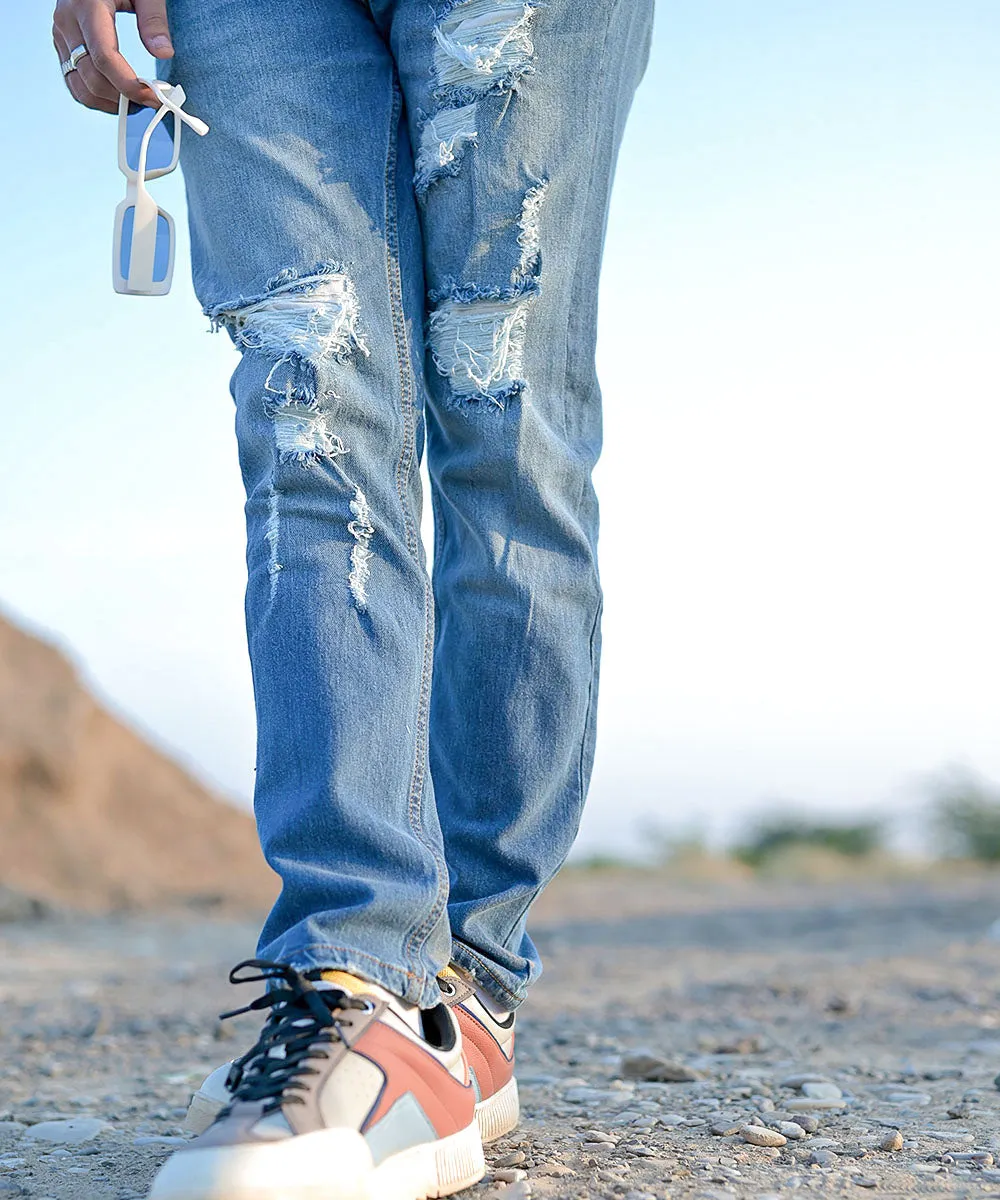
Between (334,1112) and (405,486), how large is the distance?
65cm

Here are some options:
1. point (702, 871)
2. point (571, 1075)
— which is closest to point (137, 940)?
point (571, 1075)

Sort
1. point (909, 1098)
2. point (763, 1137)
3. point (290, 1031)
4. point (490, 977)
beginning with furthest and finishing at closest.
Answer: point (909, 1098)
point (490, 977)
point (763, 1137)
point (290, 1031)

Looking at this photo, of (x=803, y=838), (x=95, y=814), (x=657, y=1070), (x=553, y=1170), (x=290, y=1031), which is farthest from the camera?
(x=803, y=838)

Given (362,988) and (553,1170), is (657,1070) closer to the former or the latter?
(553,1170)

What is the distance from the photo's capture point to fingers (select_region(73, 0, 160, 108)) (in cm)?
141

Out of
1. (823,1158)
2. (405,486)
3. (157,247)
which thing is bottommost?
(823,1158)

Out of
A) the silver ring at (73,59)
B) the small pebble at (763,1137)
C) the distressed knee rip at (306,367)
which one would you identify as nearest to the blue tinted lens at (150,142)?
the silver ring at (73,59)

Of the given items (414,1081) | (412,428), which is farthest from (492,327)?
(414,1081)

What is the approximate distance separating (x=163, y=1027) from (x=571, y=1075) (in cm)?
103

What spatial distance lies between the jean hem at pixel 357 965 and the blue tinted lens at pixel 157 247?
788 mm

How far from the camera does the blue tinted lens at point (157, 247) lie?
1414 mm

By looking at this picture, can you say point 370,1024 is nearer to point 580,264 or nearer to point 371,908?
point 371,908

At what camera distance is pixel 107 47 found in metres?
1.42

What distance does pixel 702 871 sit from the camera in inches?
339
